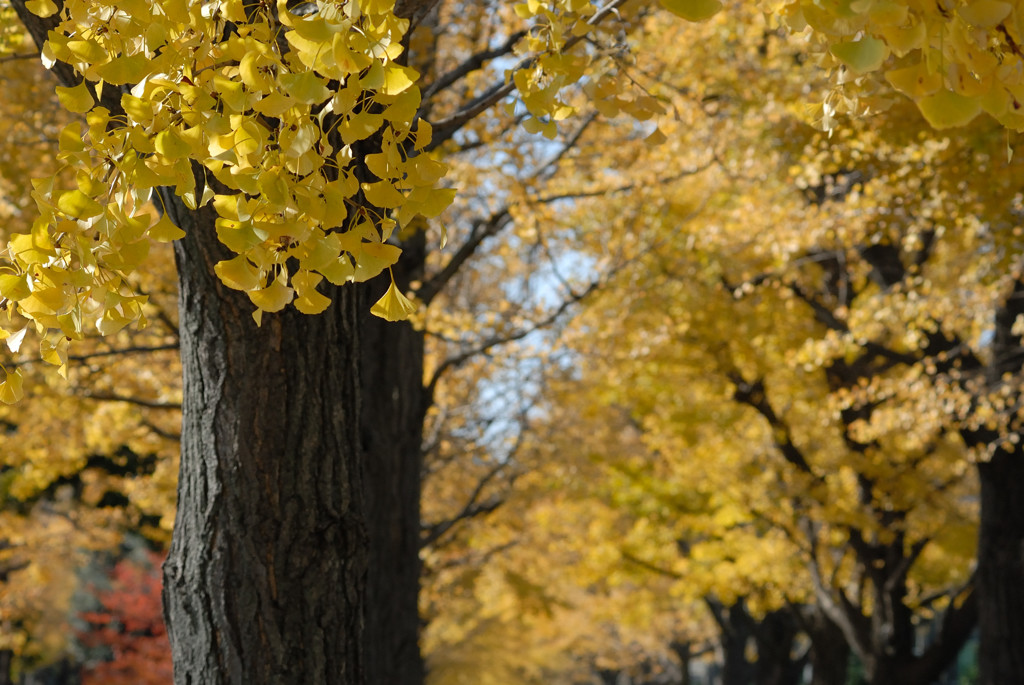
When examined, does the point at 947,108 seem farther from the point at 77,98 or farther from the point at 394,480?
the point at 394,480

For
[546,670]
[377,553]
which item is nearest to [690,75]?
[377,553]

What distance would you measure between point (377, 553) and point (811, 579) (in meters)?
9.42

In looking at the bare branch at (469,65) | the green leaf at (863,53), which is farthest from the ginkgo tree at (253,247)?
the bare branch at (469,65)

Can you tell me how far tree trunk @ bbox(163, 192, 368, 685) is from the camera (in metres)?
2.81

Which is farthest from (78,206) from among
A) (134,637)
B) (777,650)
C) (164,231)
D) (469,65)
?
(134,637)

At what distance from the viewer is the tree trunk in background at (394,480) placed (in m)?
5.70

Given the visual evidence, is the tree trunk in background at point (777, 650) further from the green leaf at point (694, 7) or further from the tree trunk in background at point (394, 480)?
the green leaf at point (694, 7)

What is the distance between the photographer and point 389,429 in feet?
19.7

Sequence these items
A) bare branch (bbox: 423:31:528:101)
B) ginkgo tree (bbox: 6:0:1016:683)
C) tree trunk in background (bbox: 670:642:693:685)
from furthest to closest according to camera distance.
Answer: tree trunk in background (bbox: 670:642:693:685) < bare branch (bbox: 423:31:528:101) < ginkgo tree (bbox: 6:0:1016:683)

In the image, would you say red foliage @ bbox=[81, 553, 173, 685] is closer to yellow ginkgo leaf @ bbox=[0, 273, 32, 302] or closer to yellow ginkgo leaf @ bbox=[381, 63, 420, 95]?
yellow ginkgo leaf @ bbox=[0, 273, 32, 302]

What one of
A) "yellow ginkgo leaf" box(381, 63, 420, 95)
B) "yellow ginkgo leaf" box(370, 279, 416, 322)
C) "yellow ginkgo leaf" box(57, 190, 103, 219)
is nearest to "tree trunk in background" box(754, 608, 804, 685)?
"yellow ginkgo leaf" box(370, 279, 416, 322)

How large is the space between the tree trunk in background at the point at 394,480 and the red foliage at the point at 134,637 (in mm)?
13201

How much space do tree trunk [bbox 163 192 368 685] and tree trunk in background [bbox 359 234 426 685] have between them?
2.46 m

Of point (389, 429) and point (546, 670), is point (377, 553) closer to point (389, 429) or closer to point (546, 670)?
point (389, 429)
